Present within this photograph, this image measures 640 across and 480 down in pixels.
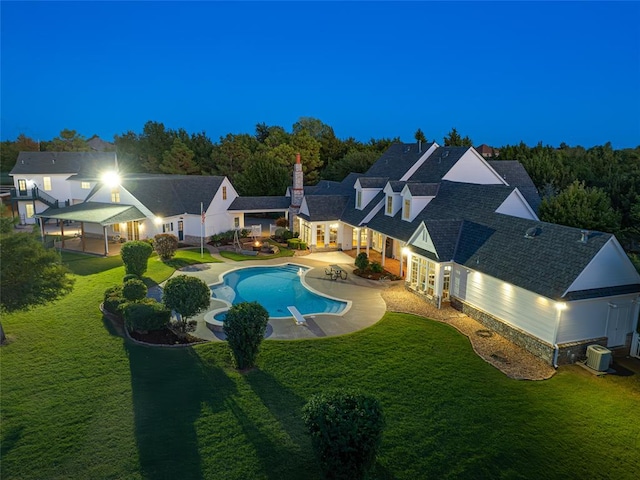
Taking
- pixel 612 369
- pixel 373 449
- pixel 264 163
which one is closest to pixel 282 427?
pixel 373 449

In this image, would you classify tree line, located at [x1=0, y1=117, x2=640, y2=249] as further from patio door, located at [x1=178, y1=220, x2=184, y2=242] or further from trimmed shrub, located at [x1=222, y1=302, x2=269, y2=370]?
trimmed shrub, located at [x1=222, y1=302, x2=269, y2=370]

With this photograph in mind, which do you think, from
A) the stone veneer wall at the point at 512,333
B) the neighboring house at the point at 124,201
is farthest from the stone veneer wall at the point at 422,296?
the neighboring house at the point at 124,201

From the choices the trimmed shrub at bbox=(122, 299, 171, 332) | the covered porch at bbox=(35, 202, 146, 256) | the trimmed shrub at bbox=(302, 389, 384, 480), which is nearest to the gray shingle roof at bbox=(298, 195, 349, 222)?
the covered porch at bbox=(35, 202, 146, 256)

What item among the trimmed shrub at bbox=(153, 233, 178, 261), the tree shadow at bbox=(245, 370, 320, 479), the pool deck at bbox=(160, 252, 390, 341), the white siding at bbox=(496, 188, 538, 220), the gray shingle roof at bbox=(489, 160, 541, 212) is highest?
the gray shingle roof at bbox=(489, 160, 541, 212)

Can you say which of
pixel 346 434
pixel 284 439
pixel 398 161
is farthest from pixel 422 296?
pixel 398 161

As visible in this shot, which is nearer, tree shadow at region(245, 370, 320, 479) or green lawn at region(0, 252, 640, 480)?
tree shadow at region(245, 370, 320, 479)

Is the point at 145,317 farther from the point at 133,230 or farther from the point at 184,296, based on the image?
the point at 133,230

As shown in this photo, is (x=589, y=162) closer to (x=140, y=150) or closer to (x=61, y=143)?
(x=140, y=150)
